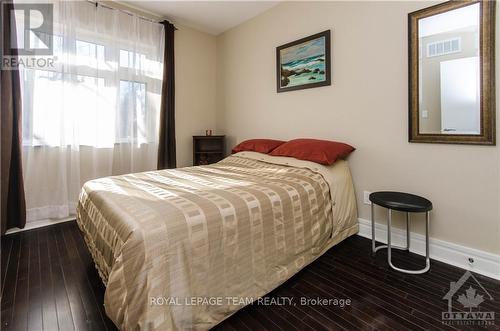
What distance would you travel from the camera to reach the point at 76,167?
276cm

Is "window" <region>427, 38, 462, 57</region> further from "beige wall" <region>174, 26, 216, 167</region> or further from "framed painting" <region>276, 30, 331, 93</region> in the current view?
"beige wall" <region>174, 26, 216, 167</region>

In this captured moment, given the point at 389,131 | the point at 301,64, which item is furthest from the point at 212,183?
the point at 301,64

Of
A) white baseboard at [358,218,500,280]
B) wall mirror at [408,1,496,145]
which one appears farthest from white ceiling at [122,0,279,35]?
white baseboard at [358,218,500,280]

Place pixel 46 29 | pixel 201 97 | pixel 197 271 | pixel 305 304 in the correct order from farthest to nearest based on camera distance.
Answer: pixel 201 97 → pixel 46 29 → pixel 305 304 → pixel 197 271

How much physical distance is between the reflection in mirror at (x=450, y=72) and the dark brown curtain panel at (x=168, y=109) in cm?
293

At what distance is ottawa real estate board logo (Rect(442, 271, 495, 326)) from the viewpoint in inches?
52.3

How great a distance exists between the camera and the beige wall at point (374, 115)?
1784 millimetres

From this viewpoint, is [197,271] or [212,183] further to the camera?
[212,183]

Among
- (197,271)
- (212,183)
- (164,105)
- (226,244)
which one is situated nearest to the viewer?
(197,271)

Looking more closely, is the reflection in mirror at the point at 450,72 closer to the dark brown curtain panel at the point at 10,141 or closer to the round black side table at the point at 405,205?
the round black side table at the point at 405,205

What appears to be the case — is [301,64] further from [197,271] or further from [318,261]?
[197,271]

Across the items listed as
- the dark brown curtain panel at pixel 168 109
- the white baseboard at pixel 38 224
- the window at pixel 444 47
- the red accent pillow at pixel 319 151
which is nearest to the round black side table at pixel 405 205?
the red accent pillow at pixel 319 151

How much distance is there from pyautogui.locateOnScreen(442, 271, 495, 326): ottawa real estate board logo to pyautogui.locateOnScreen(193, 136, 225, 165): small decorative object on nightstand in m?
3.05

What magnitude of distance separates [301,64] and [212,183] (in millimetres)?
1862
